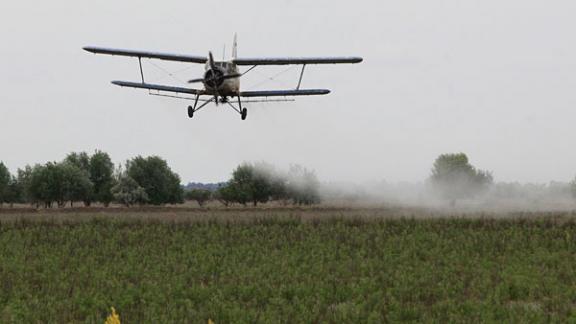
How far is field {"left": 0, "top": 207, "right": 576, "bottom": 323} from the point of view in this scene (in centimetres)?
2262

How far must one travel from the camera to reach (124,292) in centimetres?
2575

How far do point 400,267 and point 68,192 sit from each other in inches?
3049

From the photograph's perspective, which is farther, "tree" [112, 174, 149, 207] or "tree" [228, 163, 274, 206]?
"tree" [228, 163, 274, 206]

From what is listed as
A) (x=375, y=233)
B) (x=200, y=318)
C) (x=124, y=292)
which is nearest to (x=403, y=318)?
(x=200, y=318)

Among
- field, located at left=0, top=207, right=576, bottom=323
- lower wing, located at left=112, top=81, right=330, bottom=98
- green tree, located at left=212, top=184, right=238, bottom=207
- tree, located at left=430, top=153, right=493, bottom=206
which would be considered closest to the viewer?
field, located at left=0, top=207, right=576, bottom=323

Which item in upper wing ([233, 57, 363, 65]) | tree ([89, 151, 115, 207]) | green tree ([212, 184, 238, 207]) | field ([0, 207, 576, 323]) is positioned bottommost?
field ([0, 207, 576, 323])

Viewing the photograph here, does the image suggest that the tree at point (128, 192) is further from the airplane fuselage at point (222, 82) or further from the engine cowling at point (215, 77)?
the engine cowling at point (215, 77)

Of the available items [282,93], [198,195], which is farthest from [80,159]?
[282,93]

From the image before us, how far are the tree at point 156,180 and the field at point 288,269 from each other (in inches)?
2304

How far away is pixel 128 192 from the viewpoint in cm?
10019

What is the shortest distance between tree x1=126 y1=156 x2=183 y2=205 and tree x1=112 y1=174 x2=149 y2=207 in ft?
6.44

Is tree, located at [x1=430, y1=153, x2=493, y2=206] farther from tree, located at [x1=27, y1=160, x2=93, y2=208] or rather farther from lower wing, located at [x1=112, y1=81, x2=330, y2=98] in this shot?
lower wing, located at [x1=112, y1=81, x2=330, y2=98]

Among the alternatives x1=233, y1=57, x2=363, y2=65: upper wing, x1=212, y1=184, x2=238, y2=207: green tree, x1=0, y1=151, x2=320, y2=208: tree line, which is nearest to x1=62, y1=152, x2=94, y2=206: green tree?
x1=0, y1=151, x2=320, y2=208: tree line

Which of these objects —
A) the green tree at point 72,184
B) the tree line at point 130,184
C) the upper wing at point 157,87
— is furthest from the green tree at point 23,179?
the upper wing at point 157,87
